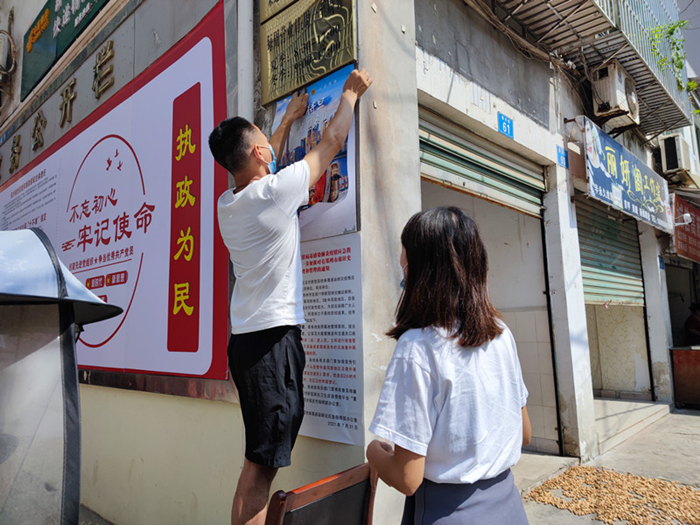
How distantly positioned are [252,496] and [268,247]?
1.00 m

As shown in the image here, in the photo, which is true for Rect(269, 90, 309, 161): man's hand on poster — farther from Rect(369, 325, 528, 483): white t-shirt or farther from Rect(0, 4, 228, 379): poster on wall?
Rect(369, 325, 528, 483): white t-shirt

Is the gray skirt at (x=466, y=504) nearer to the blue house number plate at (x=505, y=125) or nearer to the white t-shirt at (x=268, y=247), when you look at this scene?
the white t-shirt at (x=268, y=247)

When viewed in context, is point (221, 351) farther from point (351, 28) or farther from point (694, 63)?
point (694, 63)

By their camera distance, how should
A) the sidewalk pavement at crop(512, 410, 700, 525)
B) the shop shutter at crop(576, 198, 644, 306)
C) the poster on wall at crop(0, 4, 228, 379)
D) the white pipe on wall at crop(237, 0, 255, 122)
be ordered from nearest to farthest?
the white pipe on wall at crop(237, 0, 255, 122) → the poster on wall at crop(0, 4, 228, 379) → the sidewalk pavement at crop(512, 410, 700, 525) → the shop shutter at crop(576, 198, 644, 306)

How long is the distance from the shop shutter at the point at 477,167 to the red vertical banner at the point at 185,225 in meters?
1.55

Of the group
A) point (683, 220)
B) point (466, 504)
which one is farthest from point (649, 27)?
point (466, 504)

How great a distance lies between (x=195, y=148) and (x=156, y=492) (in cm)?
238

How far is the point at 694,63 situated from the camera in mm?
10273

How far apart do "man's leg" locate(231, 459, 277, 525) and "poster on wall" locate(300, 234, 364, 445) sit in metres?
0.44

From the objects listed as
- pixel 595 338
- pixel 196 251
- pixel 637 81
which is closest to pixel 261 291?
pixel 196 251

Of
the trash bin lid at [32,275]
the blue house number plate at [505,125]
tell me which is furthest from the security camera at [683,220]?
the trash bin lid at [32,275]

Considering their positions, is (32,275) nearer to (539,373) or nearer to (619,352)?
(539,373)

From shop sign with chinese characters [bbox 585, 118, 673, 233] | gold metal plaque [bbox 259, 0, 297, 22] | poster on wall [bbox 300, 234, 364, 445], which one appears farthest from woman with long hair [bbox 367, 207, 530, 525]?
shop sign with chinese characters [bbox 585, 118, 673, 233]

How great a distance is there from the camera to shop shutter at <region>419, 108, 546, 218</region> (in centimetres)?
345
